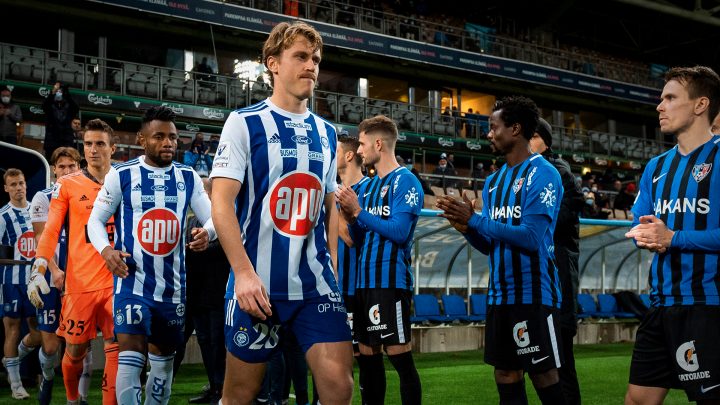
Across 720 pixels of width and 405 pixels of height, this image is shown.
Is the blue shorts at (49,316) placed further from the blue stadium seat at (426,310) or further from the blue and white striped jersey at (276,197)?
→ the blue stadium seat at (426,310)

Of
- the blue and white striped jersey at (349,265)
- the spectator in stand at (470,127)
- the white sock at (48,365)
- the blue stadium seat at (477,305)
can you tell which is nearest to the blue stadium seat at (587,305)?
the blue stadium seat at (477,305)

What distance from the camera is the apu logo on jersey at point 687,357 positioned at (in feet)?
10.8

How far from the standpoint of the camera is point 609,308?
1555cm

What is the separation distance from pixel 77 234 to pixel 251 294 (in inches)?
128

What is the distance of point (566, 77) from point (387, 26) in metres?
9.59

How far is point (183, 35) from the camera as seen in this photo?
2469 cm

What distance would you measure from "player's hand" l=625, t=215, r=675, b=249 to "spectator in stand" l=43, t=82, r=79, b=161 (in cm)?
1275

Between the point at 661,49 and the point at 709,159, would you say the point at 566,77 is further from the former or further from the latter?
the point at 709,159

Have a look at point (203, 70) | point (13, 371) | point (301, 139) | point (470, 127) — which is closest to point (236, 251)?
point (301, 139)

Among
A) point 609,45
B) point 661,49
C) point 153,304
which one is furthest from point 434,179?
point 661,49

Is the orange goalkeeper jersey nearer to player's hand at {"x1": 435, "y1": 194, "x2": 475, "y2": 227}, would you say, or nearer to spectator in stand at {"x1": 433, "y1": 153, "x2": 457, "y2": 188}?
player's hand at {"x1": 435, "y1": 194, "x2": 475, "y2": 227}

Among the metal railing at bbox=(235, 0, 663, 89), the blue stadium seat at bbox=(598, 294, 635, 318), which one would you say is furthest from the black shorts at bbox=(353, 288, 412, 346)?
the metal railing at bbox=(235, 0, 663, 89)

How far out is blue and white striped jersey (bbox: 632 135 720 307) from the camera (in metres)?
3.31

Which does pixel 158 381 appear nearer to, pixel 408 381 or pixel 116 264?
pixel 116 264
